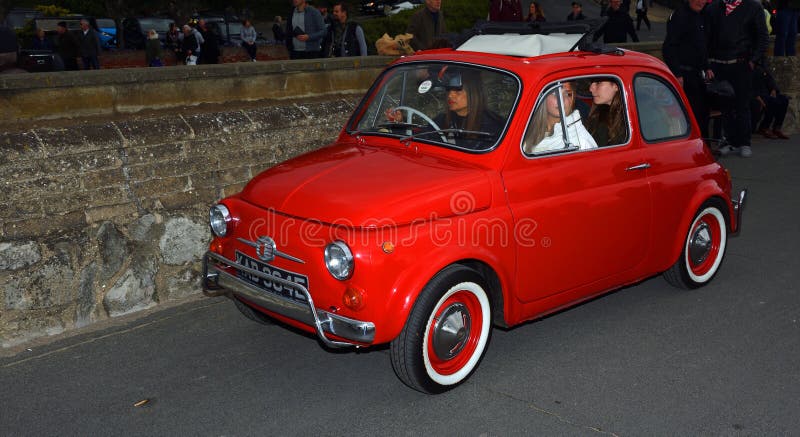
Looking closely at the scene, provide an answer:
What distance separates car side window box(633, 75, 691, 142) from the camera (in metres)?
5.68

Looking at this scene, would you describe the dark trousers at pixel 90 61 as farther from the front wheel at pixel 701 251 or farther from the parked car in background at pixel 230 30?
the front wheel at pixel 701 251

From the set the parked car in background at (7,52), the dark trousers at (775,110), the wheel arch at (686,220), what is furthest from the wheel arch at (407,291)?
the dark trousers at (775,110)

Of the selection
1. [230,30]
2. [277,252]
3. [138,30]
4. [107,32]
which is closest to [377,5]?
[230,30]

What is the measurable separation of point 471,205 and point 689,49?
718 centimetres

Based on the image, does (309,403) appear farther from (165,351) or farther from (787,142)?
(787,142)

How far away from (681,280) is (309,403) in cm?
319

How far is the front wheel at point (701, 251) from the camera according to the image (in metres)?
6.14

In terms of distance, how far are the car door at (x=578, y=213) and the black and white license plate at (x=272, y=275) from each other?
1.31 metres

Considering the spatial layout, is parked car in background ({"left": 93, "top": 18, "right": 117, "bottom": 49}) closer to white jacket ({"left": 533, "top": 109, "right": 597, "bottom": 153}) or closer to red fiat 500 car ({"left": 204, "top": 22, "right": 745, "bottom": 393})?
red fiat 500 car ({"left": 204, "top": 22, "right": 745, "bottom": 393})

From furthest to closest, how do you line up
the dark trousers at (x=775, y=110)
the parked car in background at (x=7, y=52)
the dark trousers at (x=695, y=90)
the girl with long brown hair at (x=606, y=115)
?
the dark trousers at (x=775, y=110)
the dark trousers at (x=695, y=90)
the parked car in background at (x=7, y=52)
the girl with long brown hair at (x=606, y=115)

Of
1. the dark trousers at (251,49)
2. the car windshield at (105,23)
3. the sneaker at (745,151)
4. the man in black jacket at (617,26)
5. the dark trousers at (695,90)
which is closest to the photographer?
the dark trousers at (695,90)

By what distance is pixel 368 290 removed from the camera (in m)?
4.22

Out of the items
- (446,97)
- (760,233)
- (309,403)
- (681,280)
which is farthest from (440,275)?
(760,233)

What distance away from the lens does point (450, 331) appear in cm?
459
